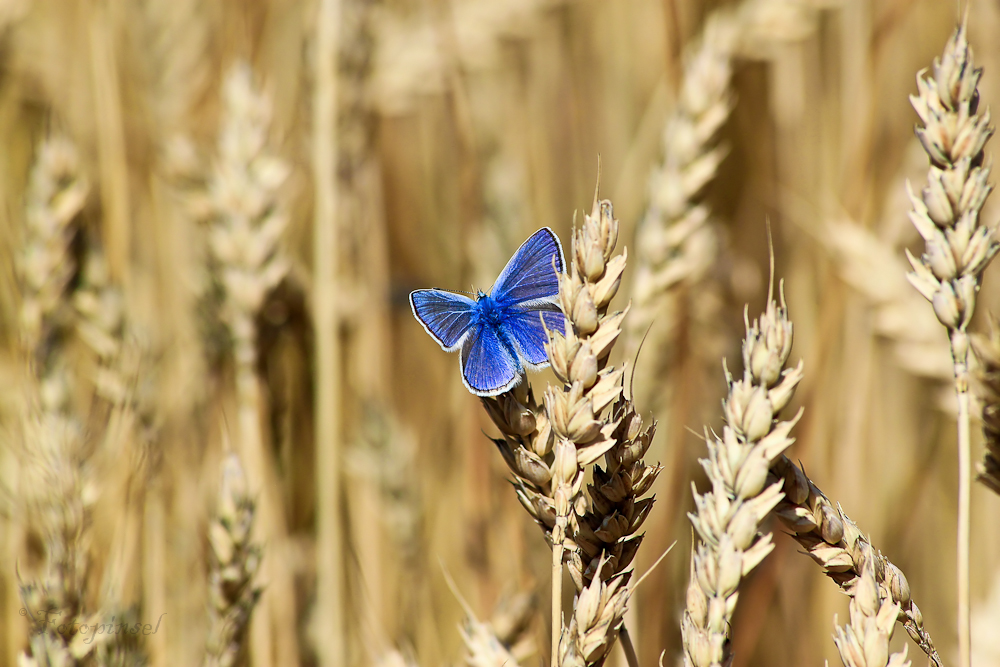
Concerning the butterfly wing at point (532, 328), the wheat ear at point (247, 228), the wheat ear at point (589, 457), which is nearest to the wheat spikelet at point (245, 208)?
the wheat ear at point (247, 228)

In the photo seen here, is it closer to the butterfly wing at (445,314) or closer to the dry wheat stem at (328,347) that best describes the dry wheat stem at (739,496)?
the butterfly wing at (445,314)

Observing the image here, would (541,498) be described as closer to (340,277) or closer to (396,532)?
(396,532)

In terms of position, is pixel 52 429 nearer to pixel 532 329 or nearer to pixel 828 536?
pixel 532 329

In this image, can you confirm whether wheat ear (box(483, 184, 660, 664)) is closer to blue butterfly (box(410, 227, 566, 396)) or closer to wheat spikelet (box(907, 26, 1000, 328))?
blue butterfly (box(410, 227, 566, 396))

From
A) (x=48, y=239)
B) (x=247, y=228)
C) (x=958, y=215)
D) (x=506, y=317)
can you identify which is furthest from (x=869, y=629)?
(x=48, y=239)

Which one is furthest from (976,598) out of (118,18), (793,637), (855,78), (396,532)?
(118,18)

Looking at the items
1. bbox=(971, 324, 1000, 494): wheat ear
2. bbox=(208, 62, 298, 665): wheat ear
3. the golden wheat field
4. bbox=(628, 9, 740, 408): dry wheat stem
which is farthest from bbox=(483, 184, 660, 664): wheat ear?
bbox=(208, 62, 298, 665): wheat ear
